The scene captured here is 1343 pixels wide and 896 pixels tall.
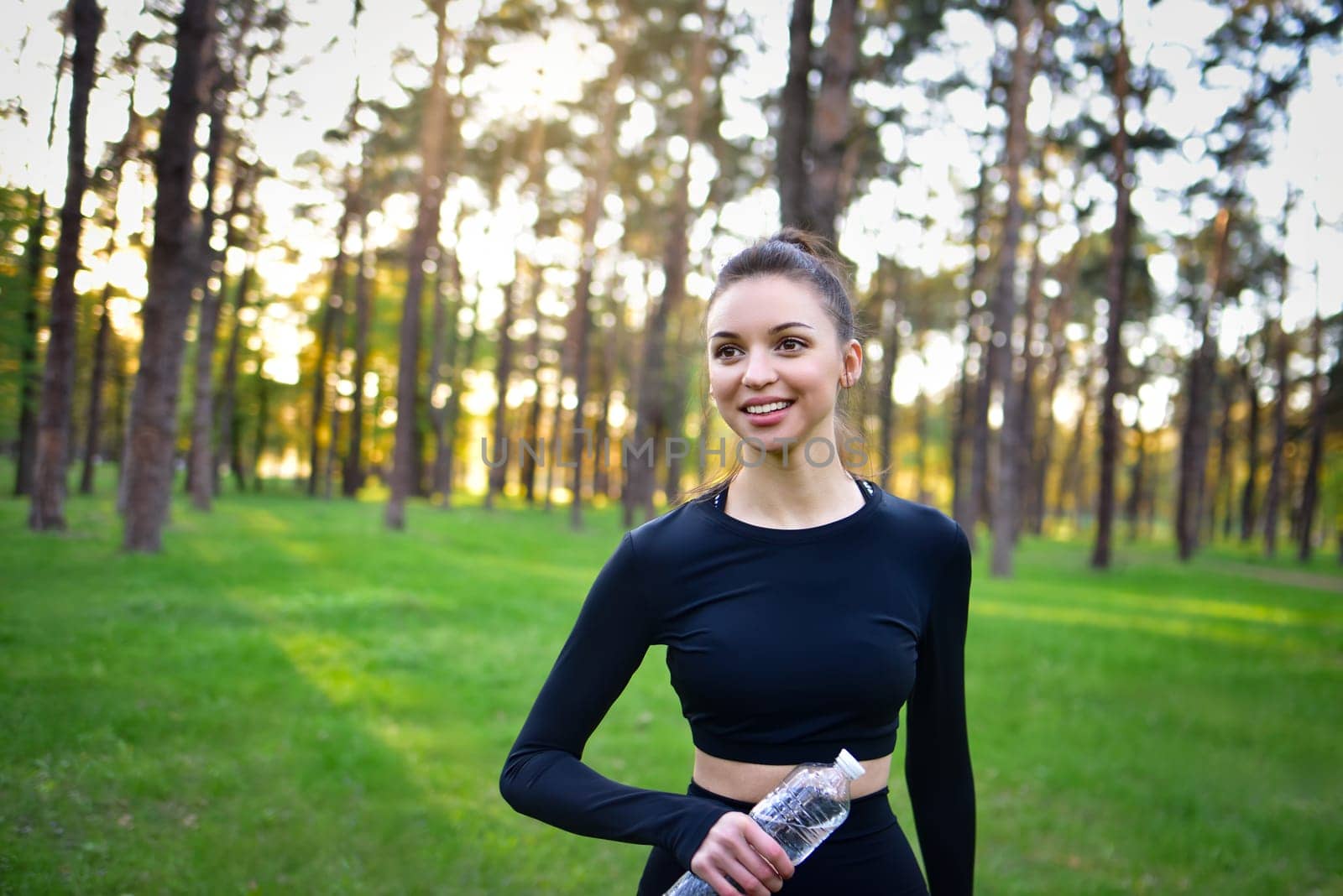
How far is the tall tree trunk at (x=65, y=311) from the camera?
733cm

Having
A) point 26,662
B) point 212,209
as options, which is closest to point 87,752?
point 26,662

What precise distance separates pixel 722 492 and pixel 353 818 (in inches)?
179

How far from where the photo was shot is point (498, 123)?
91.2 feet

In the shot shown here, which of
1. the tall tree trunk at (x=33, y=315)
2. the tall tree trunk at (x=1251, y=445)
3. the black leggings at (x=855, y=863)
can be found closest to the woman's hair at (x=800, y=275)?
the black leggings at (x=855, y=863)

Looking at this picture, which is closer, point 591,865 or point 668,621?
point 668,621

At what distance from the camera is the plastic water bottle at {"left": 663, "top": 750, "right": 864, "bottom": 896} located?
1.84m

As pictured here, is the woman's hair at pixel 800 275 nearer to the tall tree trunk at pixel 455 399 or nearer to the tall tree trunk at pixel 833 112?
the tall tree trunk at pixel 833 112

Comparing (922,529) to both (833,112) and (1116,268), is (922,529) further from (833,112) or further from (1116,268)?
(1116,268)

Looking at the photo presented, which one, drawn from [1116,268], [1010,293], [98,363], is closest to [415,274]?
[98,363]

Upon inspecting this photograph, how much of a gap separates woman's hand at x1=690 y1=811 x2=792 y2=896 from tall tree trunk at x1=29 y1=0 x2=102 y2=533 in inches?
305

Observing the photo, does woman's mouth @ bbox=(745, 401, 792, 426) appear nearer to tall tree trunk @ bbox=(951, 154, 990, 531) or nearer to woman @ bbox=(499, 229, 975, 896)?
woman @ bbox=(499, 229, 975, 896)

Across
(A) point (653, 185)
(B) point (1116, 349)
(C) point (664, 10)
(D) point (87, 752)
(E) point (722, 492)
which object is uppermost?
(C) point (664, 10)

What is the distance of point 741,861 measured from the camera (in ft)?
5.57

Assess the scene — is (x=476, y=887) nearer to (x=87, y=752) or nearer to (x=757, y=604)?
(x=87, y=752)
